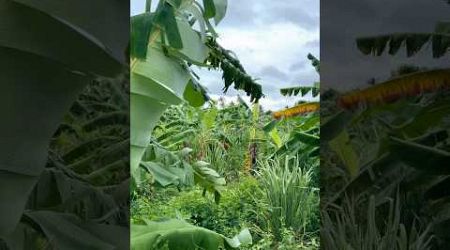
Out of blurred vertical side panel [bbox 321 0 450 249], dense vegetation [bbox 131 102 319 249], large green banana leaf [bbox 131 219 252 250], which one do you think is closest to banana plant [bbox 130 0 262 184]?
large green banana leaf [bbox 131 219 252 250]

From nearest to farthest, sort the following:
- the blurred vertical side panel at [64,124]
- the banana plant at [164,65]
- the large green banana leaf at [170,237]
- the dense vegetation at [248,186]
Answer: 1. the blurred vertical side panel at [64,124]
2. the banana plant at [164,65]
3. the large green banana leaf at [170,237]
4. the dense vegetation at [248,186]

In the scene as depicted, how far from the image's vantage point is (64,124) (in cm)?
210

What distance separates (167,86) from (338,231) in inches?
37.0

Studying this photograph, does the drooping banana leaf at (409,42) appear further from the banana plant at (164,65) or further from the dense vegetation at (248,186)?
the dense vegetation at (248,186)

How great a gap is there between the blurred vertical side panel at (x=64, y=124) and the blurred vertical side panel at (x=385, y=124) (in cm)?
68

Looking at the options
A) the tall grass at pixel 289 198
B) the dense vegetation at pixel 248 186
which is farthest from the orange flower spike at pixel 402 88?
the tall grass at pixel 289 198

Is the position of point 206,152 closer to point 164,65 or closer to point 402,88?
point 164,65

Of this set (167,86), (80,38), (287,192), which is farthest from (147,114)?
(287,192)

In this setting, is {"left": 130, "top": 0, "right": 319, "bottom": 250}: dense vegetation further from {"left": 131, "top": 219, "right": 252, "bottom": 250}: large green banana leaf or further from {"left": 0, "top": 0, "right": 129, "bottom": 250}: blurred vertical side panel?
{"left": 0, "top": 0, "right": 129, "bottom": 250}: blurred vertical side panel

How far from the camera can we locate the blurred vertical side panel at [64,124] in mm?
1998

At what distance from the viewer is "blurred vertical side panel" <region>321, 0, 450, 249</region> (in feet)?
6.63

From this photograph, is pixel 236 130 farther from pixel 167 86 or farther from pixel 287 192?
pixel 167 86

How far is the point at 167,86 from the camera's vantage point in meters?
2.61

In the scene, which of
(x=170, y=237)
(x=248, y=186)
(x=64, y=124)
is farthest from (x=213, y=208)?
(x=64, y=124)
